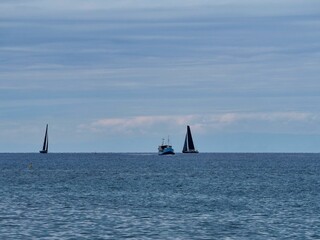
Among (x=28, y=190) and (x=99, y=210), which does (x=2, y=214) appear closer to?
(x=99, y=210)

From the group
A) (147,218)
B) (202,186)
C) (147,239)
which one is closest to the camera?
(147,239)

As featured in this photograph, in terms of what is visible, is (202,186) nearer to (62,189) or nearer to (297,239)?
(62,189)

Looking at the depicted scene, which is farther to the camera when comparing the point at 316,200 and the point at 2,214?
the point at 316,200

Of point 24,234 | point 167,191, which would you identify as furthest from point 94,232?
point 167,191

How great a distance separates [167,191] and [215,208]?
27.6 metres

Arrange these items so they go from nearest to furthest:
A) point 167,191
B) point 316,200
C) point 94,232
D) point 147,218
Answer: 1. point 94,232
2. point 147,218
3. point 316,200
4. point 167,191

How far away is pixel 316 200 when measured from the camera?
297 feet

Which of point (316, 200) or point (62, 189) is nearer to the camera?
point (316, 200)

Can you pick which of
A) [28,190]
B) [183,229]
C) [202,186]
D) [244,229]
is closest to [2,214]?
[183,229]

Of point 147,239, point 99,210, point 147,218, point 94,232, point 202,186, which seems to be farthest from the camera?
point 202,186

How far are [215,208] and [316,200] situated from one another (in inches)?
712

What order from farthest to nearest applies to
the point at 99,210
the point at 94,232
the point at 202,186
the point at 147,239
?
the point at 202,186, the point at 99,210, the point at 94,232, the point at 147,239

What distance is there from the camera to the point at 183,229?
60.8m

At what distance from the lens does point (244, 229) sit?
200 ft
